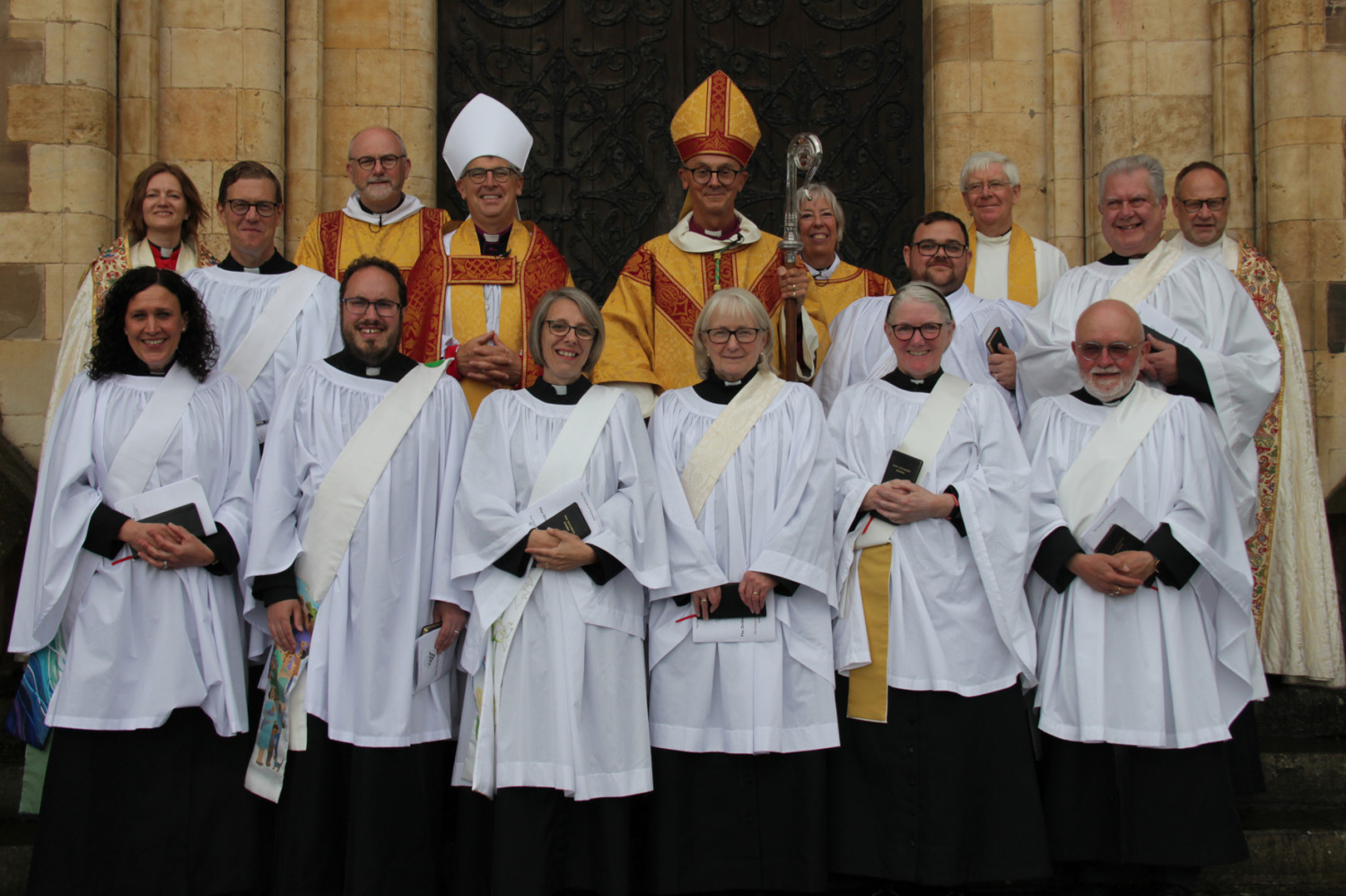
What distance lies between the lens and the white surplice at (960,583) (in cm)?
382

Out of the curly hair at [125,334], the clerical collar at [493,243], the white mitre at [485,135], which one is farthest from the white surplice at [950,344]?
the curly hair at [125,334]

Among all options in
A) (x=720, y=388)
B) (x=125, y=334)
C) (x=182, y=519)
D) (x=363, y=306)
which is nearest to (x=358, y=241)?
(x=363, y=306)

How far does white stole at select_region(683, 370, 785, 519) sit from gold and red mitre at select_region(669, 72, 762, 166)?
1.23m

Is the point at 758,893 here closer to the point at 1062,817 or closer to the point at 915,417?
the point at 1062,817

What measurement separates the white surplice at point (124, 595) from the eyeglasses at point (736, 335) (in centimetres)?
151

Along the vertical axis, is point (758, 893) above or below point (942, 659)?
below

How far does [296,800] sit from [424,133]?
3597mm

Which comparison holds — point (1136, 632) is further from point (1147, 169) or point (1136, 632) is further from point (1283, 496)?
point (1147, 169)

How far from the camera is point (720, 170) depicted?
475 cm

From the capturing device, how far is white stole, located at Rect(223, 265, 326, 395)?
431 centimetres

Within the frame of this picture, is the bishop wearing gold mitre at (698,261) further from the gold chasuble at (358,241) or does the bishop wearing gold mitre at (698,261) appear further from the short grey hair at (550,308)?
the gold chasuble at (358,241)

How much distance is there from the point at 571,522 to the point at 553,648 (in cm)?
37

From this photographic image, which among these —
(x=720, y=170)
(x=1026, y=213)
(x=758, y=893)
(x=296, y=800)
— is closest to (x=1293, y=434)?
(x=1026, y=213)

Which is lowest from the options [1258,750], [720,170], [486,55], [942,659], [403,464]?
[1258,750]
